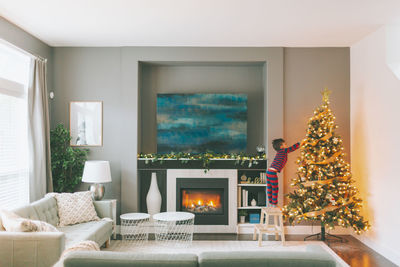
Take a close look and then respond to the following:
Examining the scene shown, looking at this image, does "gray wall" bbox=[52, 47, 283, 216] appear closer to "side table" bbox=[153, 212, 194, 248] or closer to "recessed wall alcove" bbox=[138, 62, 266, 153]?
"recessed wall alcove" bbox=[138, 62, 266, 153]

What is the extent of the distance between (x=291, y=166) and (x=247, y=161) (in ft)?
2.38

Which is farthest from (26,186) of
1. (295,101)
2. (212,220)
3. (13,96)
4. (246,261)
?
(295,101)

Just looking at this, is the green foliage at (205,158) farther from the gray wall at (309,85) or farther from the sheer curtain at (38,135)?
the sheer curtain at (38,135)

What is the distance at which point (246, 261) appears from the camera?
6.98 ft

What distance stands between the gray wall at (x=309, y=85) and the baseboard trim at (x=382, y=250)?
1.29 meters

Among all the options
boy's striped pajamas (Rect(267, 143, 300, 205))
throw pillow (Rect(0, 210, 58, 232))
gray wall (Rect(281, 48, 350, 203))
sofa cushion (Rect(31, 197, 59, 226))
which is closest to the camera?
throw pillow (Rect(0, 210, 58, 232))

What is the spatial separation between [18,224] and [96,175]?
1774mm

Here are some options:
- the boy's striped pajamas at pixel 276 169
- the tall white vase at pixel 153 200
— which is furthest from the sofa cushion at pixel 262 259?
the tall white vase at pixel 153 200

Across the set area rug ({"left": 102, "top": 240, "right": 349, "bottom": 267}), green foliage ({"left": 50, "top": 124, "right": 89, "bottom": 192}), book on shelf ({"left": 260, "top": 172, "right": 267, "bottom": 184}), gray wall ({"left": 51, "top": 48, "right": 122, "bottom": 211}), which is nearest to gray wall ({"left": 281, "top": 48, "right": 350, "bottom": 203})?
book on shelf ({"left": 260, "top": 172, "right": 267, "bottom": 184})

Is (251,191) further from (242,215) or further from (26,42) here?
(26,42)

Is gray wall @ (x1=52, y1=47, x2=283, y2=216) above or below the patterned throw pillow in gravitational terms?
above

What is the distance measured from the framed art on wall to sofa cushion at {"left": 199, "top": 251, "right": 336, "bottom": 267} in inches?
158

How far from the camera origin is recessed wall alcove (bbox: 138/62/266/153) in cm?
611

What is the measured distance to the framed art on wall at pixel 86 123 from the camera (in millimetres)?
5734
